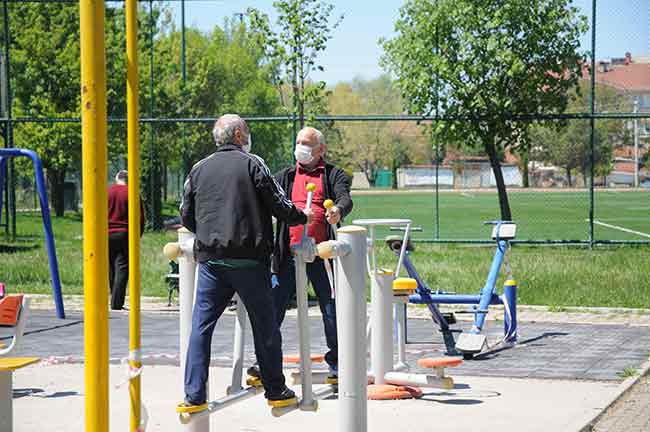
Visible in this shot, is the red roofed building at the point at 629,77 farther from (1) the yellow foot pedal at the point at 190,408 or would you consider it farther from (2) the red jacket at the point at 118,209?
(1) the yellow foot pedal at the point at 190,408

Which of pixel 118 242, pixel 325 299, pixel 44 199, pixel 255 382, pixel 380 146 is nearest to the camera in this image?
pixel 255 382

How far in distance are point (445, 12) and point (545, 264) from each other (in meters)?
6.08

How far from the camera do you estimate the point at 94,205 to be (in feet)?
12.9

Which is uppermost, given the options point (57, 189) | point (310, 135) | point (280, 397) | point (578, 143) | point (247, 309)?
point (578, 143)

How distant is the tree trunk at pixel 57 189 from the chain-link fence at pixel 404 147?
2.47 ft

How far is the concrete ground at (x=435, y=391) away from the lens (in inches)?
308

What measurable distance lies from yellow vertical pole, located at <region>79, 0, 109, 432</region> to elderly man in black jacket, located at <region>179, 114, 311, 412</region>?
2330mm

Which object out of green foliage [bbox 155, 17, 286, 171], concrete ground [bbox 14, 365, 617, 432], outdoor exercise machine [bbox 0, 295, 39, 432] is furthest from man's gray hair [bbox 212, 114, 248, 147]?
green foliage [bbox 155, 17, 286, 171]

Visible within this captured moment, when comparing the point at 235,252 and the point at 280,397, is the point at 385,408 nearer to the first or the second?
the point at 280,397

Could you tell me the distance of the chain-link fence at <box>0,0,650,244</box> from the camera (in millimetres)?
22391

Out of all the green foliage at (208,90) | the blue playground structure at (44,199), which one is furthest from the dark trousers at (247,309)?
the green foliage at (208,90)

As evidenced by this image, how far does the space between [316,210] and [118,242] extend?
6.28 meters

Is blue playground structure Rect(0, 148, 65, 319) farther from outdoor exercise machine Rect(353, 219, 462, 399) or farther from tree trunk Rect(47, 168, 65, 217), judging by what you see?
tree trunk Rect(47, 168, 65, 217)

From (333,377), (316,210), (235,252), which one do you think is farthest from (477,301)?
(235,252)
